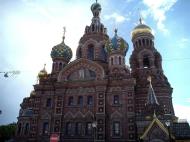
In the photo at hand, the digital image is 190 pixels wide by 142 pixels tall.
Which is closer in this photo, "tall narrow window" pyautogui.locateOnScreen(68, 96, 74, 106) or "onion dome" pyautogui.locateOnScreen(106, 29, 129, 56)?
"tall narrow window" pyautogui.locateOnScreen(68, 96, 74, 106)

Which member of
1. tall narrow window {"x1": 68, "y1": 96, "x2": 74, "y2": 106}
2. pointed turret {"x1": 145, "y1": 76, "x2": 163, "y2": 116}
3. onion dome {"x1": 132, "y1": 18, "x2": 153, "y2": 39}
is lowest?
pointed turret {"x1": 145, "y1": 76, "x2": 163, "y2": 116}

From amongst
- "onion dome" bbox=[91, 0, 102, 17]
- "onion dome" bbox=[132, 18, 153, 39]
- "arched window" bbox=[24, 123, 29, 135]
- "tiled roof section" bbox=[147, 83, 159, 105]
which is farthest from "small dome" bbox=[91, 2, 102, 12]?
"arched window" bbox=[24, 123, 29, 135]

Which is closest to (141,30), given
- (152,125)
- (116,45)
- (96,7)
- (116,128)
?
(116,45)

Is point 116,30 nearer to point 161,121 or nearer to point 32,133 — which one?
point 161,121

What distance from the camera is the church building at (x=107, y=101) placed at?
2319cm

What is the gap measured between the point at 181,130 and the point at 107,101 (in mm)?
8177

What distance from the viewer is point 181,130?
20656 millimetres

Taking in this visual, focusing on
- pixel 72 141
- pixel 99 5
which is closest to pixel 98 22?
pixel 99 5

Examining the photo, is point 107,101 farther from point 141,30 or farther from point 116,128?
point 141,30

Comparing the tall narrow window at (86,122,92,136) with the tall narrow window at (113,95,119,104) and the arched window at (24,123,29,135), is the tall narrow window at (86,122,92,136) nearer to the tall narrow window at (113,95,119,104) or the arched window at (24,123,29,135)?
the tall narrow window at (113,95,119,104)

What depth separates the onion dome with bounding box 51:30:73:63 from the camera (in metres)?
31.4

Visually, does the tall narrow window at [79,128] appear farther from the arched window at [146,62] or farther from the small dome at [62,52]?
the arched window at [146,62]

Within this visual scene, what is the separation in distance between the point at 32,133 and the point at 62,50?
38.2 ft

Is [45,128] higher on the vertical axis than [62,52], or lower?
lower
